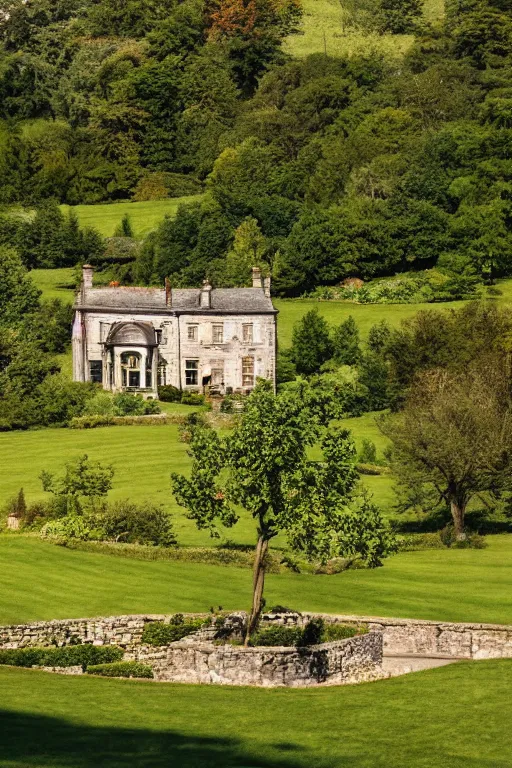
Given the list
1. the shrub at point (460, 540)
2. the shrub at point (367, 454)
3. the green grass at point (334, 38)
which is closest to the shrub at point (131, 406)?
the shrub at point (367, 454)

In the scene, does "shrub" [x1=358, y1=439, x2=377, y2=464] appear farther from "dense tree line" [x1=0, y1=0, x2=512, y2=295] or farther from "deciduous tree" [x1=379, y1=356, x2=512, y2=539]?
"dense tree line" [x1=0, y1=0, x2=512, y2=295]

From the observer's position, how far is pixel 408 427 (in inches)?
2384

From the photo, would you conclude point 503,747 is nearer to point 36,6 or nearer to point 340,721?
point 340,721

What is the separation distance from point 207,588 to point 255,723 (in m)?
15.6

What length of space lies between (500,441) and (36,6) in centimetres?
13691

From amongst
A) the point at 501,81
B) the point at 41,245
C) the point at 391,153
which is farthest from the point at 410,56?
the point at 41,245

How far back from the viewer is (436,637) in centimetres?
3703

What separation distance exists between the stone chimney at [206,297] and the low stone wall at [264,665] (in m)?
56.1

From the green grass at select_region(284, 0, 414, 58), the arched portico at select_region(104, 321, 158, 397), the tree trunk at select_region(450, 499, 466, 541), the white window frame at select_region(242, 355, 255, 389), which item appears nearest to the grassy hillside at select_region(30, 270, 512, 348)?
the white window frame at select_region(242, 355, 255, 389)

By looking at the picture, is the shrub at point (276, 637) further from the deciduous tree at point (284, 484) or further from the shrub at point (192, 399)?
the shrub at point (192, 399)

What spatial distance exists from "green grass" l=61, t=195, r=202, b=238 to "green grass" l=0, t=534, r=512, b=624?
79.3 m

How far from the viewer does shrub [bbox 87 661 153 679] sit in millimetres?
34031

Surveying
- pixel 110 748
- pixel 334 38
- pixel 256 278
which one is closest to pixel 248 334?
pixel 256 278

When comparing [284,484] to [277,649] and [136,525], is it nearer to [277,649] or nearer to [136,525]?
[277,649]
